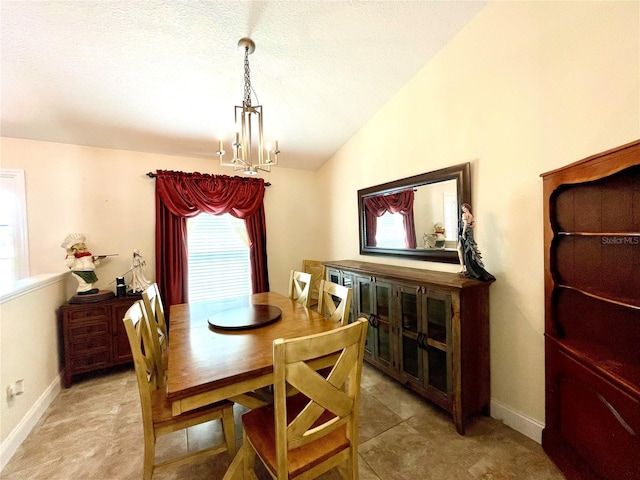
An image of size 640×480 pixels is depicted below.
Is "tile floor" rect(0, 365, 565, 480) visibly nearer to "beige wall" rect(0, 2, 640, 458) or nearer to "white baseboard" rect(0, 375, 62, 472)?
"white baseboard" rect(0, 375, 62, 472)

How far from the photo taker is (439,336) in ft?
6.22

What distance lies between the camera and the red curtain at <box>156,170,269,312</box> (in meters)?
3.07

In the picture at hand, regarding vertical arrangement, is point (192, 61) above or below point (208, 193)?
above

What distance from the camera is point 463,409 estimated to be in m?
1.76

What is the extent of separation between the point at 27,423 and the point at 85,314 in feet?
2.92

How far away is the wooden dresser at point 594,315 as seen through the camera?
116 cm

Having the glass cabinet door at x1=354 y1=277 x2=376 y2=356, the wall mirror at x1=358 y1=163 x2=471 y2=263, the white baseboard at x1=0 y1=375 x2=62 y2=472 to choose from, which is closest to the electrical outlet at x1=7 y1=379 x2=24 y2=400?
the white baseboard at x1=0 y1=375 x2=62 y2=472

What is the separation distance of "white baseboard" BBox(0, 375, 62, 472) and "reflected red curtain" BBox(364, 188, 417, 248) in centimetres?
320

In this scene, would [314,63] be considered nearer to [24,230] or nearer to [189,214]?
[189,214]

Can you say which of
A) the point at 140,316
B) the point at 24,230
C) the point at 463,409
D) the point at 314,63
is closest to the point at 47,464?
the point at 140,316

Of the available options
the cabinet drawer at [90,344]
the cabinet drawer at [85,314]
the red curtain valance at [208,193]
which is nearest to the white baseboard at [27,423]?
the cabinet drawer at [90,344]

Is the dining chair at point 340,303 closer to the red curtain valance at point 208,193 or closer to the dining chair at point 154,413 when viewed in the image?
the dining chair at point 154,413

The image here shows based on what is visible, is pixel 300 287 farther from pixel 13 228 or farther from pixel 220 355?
pixel 13 228

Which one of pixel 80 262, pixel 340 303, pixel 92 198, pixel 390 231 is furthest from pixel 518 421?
pixel 92 198
